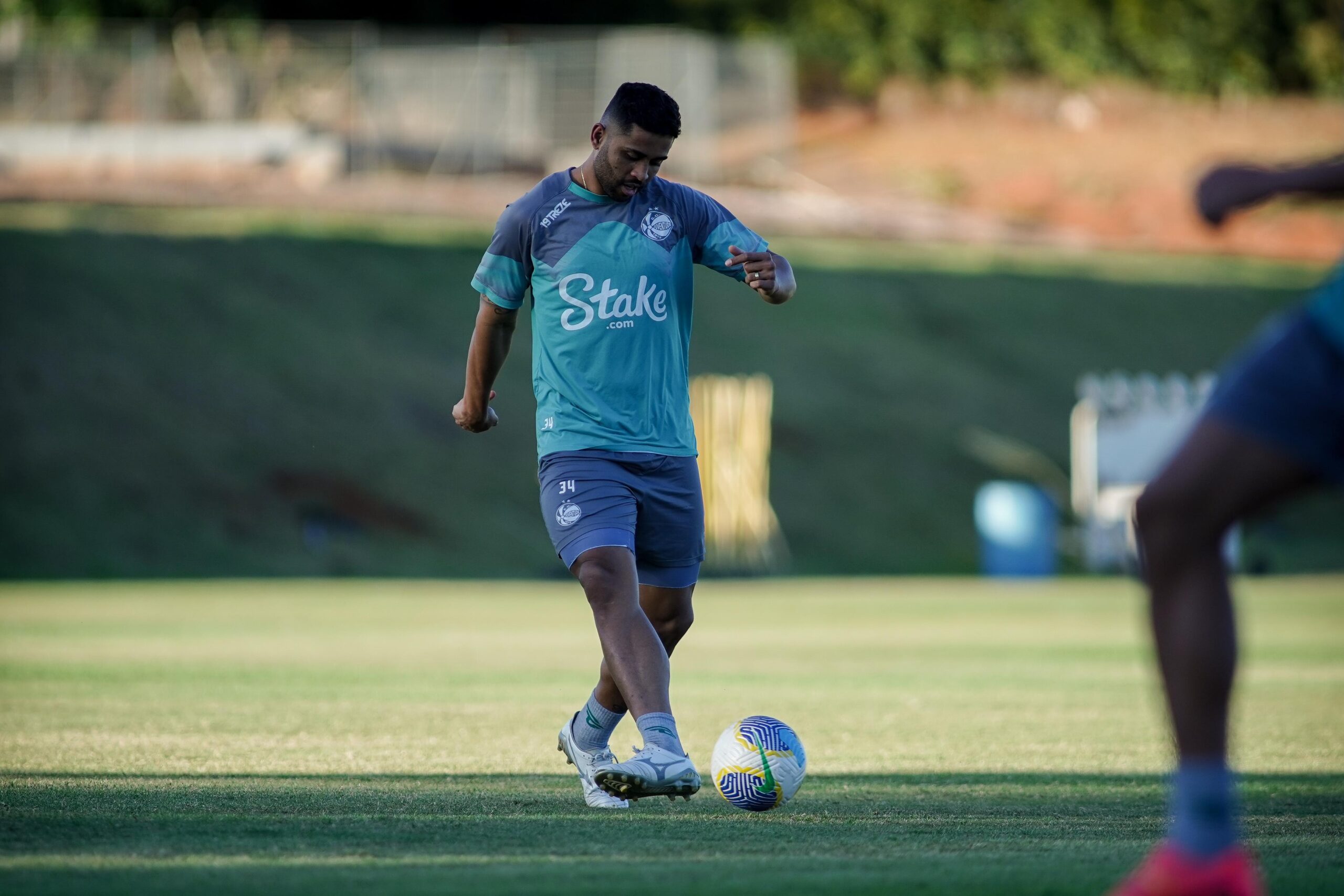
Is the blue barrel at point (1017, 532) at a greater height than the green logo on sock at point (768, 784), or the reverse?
the green logo on sock at point (768, 784)

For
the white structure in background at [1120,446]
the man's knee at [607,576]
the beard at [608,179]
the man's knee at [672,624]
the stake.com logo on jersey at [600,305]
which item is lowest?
the white structure in background at [1120,446]

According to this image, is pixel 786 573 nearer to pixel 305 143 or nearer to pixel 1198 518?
pixel 305 143

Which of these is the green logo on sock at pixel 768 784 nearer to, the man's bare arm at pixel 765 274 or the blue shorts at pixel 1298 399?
the man's bare arm at pixel 765 274

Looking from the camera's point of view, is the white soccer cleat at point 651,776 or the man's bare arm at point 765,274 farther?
the man's bare arm at point 765,274

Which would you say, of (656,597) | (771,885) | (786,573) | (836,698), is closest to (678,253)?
(656,597)

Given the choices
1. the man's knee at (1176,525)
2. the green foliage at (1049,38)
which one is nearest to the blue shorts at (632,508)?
the man's knee at (1176,525)

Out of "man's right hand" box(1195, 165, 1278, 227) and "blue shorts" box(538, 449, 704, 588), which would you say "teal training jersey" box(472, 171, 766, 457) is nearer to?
"blue shorts" box(538, 449, 704, 588)

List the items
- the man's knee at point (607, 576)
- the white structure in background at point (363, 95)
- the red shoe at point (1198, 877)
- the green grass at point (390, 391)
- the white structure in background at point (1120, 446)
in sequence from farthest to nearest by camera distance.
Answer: the white structure in background at point (363, 95) < the green grass at point (390, 391) < the white structure in background at point (1120, 446) < the man's knee at point (607, 576) < the red shoe at point (1198, 877)

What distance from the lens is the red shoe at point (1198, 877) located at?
12.3 ft

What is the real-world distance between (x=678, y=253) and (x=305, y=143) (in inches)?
1512

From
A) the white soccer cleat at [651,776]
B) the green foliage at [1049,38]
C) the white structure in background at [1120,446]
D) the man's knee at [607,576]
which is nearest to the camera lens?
the white soccer cleat at [651,776]

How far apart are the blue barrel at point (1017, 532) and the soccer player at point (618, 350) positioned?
846 inches

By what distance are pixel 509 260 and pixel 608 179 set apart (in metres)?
0.45

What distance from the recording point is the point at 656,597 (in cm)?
669
